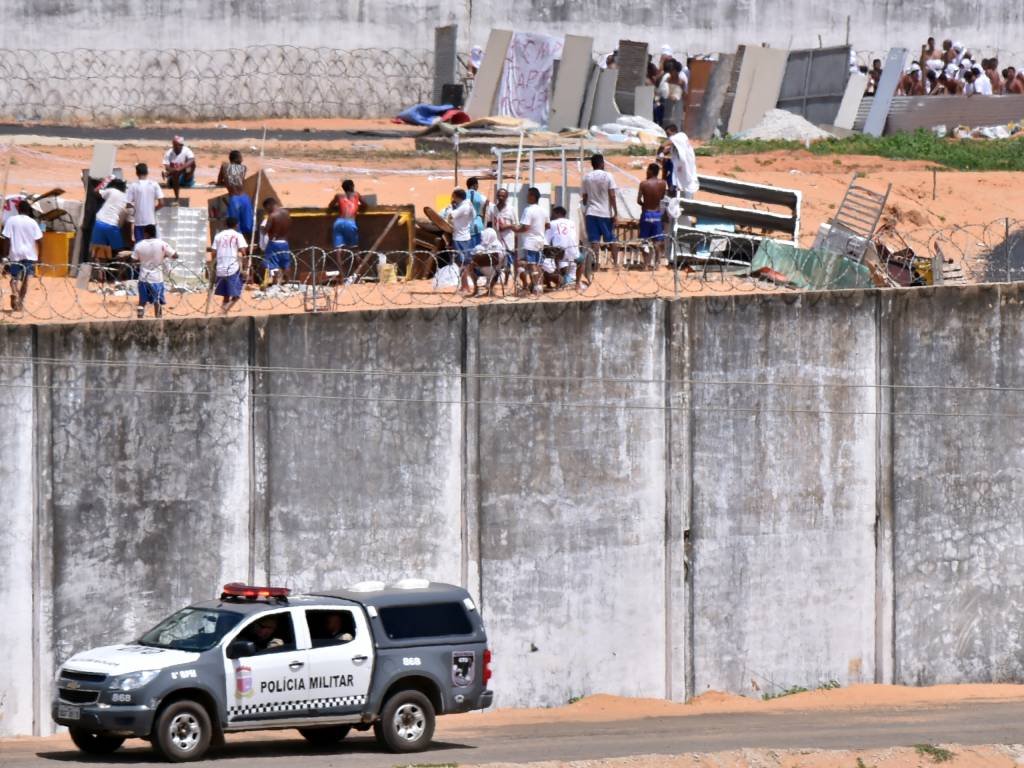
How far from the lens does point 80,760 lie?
17.7m

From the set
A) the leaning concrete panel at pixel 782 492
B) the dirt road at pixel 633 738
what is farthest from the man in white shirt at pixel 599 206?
the dirt road at pixel 633 738

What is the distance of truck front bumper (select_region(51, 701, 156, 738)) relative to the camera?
17.1 m

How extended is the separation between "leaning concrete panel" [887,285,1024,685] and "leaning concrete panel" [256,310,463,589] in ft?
19.7

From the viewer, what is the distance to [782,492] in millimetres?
24297

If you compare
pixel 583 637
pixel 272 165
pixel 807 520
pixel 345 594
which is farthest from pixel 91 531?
pixel 272 165

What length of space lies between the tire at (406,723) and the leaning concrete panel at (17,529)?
453 cm

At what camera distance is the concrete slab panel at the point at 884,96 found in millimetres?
40438

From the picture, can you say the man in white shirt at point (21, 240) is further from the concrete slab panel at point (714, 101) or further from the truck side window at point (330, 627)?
the concrete slab panel at point (714, 101)

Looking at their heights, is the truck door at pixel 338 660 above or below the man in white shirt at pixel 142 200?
below

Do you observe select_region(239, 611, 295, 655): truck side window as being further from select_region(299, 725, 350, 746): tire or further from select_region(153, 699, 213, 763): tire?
select_region(299, 725, 350, 746): tire

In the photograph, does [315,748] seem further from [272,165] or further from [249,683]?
[272,165]

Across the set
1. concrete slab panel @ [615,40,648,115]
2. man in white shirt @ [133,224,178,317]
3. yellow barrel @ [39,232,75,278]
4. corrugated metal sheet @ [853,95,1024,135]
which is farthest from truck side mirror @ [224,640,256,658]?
corrugated metal sheet @ [853,95,1024,135]

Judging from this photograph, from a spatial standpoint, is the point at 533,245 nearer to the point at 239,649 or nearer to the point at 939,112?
the point at 239,649

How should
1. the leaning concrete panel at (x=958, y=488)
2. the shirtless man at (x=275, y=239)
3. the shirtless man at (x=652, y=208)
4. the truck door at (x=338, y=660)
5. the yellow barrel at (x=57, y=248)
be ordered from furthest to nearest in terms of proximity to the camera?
the shirtless man at (x=652, y=208) < the yellow barrel at (x=57, y=248) < the shirtless man at (x=275, y=239) < the leaning concrete panel at (x=958, y=488) < the truck door at (x=338, y=660)
